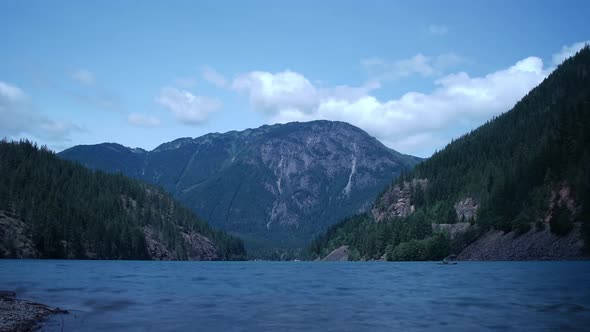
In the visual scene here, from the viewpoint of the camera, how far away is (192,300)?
2226 inches

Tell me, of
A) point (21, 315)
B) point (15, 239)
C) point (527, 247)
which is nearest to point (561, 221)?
point (527, 247)

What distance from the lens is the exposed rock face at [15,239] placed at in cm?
17550

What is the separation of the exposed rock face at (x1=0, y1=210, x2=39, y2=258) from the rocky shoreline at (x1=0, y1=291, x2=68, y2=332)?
147 m

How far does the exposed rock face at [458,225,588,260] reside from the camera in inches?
5032

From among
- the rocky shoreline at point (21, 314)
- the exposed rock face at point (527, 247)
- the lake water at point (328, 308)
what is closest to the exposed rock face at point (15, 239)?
the lake water at point (328, 308)

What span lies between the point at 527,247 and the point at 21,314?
138 meters

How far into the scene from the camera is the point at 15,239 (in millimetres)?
180375

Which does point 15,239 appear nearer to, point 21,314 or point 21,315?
point 21,314

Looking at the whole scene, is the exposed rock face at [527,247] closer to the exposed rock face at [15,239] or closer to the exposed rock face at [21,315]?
the exposed rock face at [21,315]

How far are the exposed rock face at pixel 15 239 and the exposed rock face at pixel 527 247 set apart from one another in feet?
496

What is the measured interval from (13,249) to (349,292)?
150591 millimetres

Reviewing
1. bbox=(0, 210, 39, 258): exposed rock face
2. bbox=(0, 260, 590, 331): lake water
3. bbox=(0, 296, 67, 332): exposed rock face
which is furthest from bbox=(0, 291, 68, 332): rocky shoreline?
bbox=(0, 210, 39, 258): exposed rock face

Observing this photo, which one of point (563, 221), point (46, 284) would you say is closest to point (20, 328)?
point (46, 284)

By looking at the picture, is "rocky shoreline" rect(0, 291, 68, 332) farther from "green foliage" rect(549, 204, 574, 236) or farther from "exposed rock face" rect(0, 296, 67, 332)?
"green foliage" rect(549, 204, 574, 236)
